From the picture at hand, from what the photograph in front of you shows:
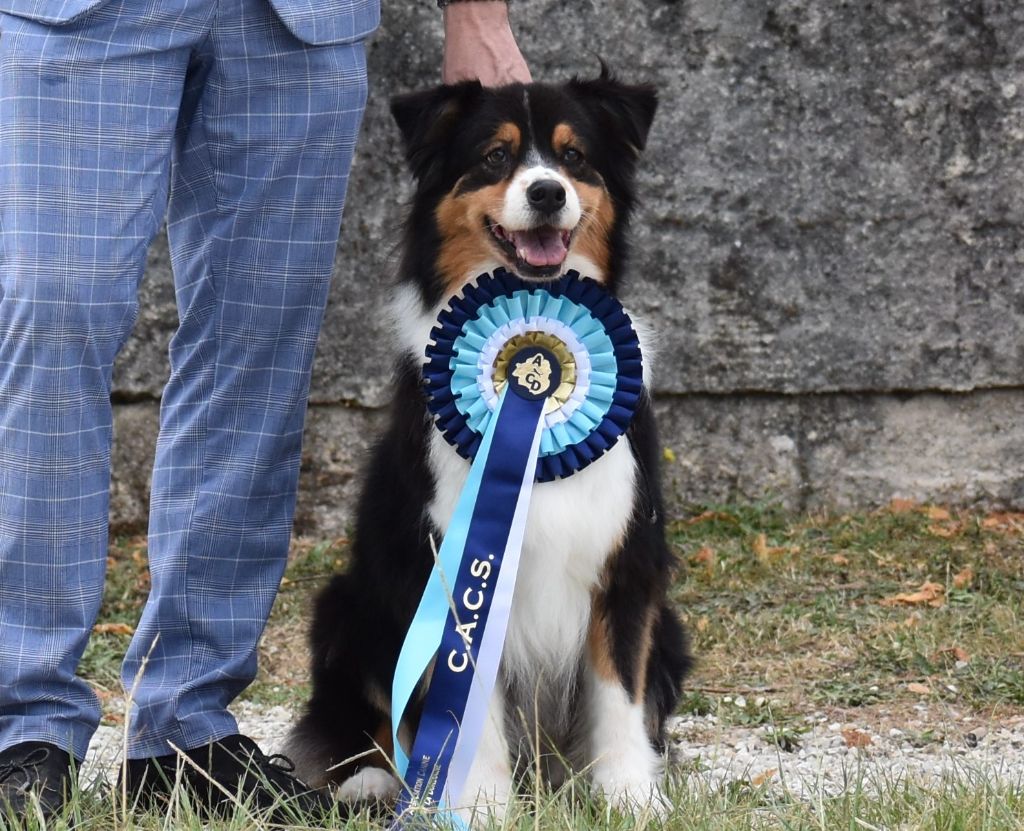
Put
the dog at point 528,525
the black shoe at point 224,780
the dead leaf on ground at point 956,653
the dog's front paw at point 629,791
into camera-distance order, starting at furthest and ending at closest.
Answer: the dead leaf on ground at point 956,653, the dog at point 528,525, the black shoe at point 224,780, the dog's front paw at point 629,791

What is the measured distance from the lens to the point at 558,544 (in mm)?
2859

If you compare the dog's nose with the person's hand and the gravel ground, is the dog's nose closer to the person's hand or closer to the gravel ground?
the person's hand

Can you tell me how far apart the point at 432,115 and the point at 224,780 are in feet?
5.03

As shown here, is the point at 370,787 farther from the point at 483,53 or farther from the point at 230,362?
the point at 483,53

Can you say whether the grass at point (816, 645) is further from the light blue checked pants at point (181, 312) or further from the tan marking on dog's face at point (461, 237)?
the tan marking on dog's face at point (461, 237)

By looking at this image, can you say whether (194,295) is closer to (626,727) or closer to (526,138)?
(526,138)

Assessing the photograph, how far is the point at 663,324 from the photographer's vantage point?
5418 millimetres

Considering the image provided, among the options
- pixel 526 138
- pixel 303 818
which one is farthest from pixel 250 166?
pixel 303 818

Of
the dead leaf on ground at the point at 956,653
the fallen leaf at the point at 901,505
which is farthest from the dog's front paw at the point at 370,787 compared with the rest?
the fallen leaf at the point at 901,505

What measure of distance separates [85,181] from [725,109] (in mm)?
3424

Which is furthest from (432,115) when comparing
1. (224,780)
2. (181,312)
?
(224,780)

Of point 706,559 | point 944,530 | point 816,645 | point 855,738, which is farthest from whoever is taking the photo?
point 944,530

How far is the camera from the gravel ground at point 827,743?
3.09 m

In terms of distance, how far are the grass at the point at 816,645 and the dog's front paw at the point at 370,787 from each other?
1.45 ft
